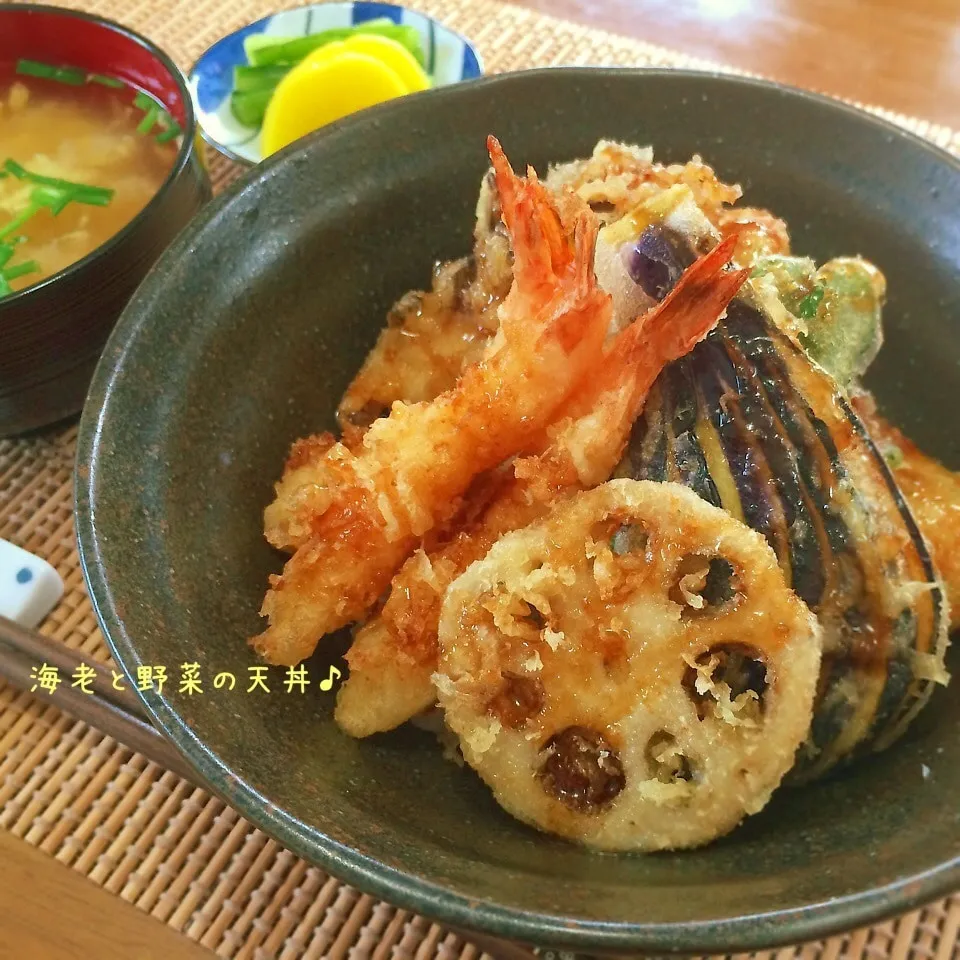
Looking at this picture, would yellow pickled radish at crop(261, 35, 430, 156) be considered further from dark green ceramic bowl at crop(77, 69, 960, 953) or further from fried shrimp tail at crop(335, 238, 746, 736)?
fried shrimp tail at crop(335, 238, 746, 736)

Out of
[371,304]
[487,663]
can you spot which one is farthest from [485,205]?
[487,663]

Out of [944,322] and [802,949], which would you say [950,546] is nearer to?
[944,322]

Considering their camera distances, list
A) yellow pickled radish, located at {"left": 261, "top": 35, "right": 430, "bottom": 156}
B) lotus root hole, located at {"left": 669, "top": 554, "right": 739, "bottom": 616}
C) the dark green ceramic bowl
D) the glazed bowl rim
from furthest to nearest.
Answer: yellow pickled radish, located at {"left": 261, "top": 35, "right": 430, "bottom": 156}, the glazed bowl rim, lotus root hole, located at {"left": 669, "top": 554, "right": 739, "bottom": 616}, the dark green ceramic bowl

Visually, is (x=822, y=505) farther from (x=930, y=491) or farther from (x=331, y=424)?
(x=331, y=424)

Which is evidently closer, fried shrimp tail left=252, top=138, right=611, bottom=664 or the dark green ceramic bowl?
the dark green ceramic bowl

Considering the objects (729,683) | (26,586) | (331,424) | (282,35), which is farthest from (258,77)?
(729,683)

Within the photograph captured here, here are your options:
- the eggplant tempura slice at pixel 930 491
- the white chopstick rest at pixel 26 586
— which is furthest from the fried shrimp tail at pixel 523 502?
the white chopstick rest at pixel 26 586

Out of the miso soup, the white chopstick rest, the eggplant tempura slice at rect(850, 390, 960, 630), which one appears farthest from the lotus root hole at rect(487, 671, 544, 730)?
the miso soup

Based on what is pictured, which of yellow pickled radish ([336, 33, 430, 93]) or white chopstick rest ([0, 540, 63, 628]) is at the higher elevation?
yellow pickled radish ([336, 33, 430, 93])
